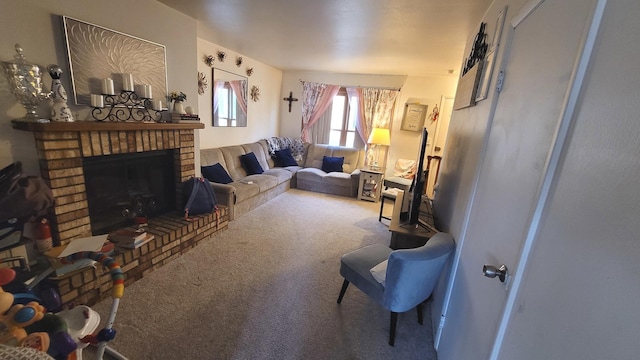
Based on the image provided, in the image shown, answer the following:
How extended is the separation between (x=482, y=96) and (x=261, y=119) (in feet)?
14.3

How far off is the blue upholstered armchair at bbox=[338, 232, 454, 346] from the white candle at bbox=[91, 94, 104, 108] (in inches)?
89.4

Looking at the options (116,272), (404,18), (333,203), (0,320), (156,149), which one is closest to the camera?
(0,320)

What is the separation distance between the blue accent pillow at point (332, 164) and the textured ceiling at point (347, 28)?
184 cm

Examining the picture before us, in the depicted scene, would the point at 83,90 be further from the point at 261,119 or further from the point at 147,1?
the point at 261,119

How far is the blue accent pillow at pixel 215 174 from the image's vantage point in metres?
3.53

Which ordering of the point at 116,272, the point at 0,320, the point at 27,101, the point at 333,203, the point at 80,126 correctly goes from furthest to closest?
the point at 333,203
the point at 80,126
the point at 27,101
the point at 116,272
the point at 0,320

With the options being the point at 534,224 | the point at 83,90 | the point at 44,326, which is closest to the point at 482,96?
the point at 534,224

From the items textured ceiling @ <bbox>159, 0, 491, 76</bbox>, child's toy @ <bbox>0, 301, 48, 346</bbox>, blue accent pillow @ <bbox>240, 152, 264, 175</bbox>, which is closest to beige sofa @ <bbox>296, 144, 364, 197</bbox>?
blue accent pillow @ <bbox>240, 152, 264, 175</bbox>

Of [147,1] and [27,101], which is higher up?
[147,1]

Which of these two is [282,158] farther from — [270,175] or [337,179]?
[337,179]

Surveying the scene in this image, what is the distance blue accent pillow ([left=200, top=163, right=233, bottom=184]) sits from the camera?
3525 millimetres

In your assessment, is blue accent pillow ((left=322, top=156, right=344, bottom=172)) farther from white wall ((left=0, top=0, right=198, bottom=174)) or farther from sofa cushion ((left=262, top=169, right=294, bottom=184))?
white wall ((left=0, top=0, right=198, bottom=174))

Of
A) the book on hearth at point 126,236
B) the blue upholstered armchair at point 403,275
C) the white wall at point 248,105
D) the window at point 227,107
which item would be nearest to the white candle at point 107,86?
the book on hearth at point 126,236

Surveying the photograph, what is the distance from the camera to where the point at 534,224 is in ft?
2.54
